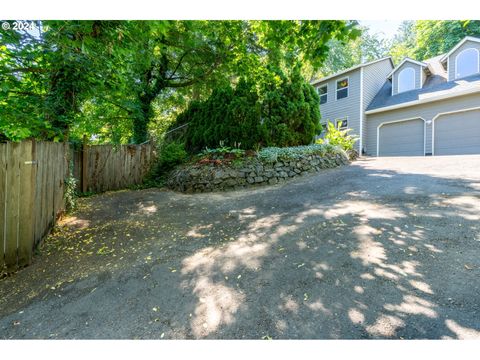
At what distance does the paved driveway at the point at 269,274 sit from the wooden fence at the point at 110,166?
276 centimetres

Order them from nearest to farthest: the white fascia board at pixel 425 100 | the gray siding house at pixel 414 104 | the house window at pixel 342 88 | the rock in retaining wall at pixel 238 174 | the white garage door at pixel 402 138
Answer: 1. the rock in retaining wall at pixel 238 174
2. the white fascia board at pixel 425 100
3. the gray siding house at pixel 414 104
4. the white garage door at pixel 402 138
5. the house window at pixel 342 88

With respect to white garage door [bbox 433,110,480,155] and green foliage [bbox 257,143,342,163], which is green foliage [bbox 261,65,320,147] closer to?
green foliage [bbox 257,143,342,163]

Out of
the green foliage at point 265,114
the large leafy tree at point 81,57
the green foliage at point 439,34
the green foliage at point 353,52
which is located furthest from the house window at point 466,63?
the green foliage at point 353,52

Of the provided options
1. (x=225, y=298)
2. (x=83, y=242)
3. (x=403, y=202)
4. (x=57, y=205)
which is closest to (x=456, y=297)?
(x=225, y=298)

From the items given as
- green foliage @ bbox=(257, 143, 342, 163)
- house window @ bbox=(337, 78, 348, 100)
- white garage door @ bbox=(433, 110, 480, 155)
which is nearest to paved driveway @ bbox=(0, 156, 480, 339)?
green foliage @ bbox=(257, 143, 342, 163)

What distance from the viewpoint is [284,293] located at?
2.07 metres

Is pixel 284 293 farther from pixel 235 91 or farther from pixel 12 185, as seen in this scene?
pixel 235 91

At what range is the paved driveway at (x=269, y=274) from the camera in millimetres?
1741

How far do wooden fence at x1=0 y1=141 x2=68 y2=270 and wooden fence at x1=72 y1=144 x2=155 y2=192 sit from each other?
3.74 m

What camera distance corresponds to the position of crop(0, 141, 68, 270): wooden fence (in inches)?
110

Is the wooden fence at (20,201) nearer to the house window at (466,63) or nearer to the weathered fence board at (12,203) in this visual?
the weathered fence board at (12,203)

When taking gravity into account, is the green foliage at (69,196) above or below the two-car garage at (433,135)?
below

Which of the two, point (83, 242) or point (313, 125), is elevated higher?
point (313, 125)
